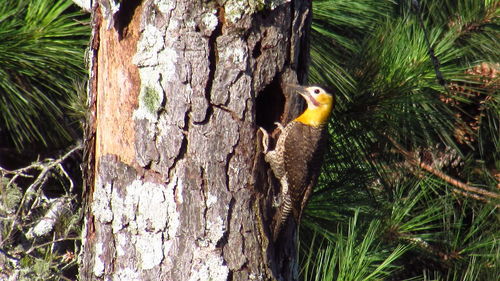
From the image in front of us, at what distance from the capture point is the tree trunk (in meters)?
2.36

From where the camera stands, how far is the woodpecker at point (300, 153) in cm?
262

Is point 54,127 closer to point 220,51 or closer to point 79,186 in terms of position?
point 79,186

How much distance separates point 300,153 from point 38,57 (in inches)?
52.3

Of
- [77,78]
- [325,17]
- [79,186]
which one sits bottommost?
[79,186]

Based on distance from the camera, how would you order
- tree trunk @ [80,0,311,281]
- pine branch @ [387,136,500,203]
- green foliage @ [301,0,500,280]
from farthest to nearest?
1. pine branch @ [387,136,500,203]
2. green foliage @ [301,0,500,280]
3. tree trunk @ [80,0,311,281]

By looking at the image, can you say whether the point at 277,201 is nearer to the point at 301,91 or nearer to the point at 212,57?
the point at 301,91

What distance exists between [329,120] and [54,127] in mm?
1464

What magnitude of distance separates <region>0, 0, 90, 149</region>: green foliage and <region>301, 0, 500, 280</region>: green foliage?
3.86ft

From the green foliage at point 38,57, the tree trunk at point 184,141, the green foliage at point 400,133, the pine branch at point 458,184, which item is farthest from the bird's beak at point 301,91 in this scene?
the pine branch at point 458,184

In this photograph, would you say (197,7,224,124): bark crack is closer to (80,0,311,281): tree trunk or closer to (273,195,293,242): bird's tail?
(80,0,311,281): tree trunk

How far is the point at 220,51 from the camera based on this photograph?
7.82 ft

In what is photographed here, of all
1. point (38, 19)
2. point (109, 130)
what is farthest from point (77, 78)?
point (109, 130)

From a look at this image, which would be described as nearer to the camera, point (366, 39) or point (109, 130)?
point (109, 130)

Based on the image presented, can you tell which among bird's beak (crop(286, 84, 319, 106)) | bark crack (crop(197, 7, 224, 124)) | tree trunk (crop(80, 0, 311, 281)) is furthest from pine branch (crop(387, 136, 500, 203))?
bark crack (crop(197, 7, 224, 124))
